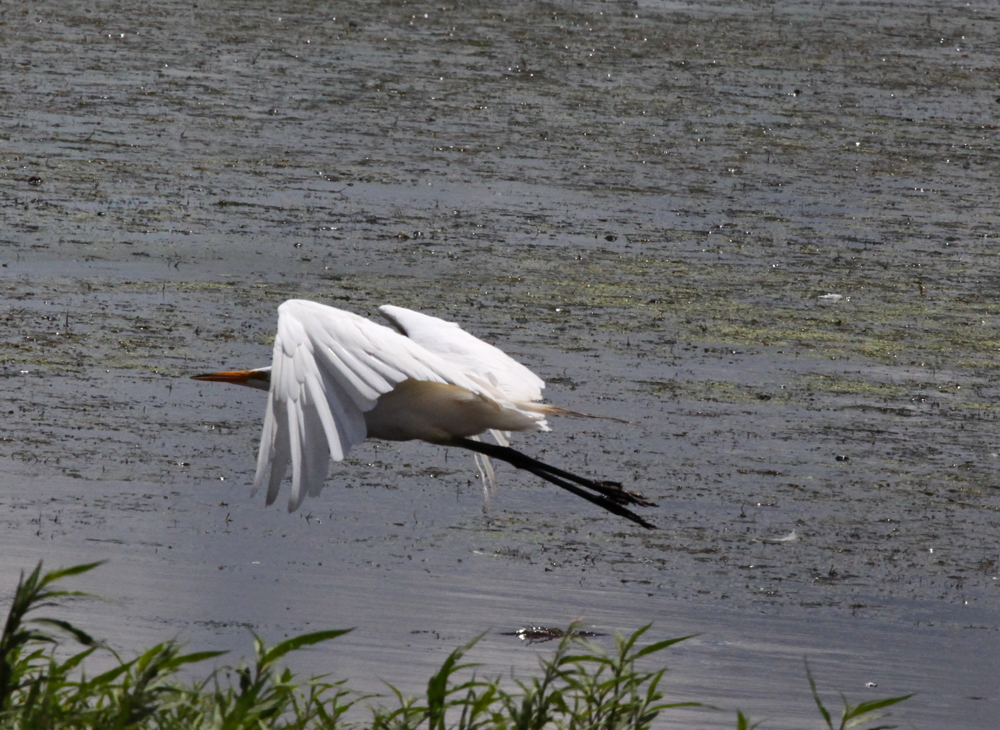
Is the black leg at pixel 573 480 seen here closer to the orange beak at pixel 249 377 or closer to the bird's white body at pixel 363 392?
the bird's white body at pixel 363 392

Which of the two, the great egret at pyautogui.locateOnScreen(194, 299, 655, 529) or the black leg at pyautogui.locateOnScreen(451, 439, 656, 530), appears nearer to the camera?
the great egret at pyautogui.locateOnScreen(194, 299, 655, 529)

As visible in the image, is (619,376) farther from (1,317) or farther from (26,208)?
(26,208)

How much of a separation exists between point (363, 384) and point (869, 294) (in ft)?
18.0

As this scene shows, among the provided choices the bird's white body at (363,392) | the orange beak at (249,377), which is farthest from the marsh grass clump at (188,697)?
the orange beak at (249,377)

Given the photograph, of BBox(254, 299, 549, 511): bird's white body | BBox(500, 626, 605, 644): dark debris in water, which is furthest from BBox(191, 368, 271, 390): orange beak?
BBox(500, 626, 605, 644): dark debris in water

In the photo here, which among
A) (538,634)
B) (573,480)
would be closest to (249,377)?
(573,480)

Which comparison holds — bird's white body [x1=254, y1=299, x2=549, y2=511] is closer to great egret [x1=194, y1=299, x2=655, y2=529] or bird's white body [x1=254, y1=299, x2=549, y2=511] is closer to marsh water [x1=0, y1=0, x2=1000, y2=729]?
great egret [x1=194, y1=299, x2=655, y2=529]

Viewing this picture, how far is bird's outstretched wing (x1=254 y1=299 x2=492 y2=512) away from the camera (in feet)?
13.3

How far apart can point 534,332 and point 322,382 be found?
12.5ft

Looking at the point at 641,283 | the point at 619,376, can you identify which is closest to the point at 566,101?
the point at 641,283

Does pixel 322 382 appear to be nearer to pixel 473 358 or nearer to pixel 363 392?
pixel 363 392

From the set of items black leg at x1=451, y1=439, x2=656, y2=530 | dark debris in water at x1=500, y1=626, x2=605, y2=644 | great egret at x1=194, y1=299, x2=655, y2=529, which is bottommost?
dark debris in water at x1=500, y1=626, x2=605, y2=644

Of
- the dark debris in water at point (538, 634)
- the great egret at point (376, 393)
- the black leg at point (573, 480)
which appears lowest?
the dark debris in water at point (538, 634)

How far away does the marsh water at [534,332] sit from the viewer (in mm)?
5371
